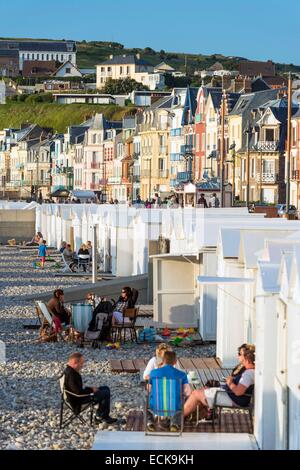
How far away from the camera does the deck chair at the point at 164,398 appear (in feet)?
45.6

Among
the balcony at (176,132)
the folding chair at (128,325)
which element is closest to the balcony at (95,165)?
the balcony at (176,132)

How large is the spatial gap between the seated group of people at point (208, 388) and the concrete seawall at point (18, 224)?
54.9 meters

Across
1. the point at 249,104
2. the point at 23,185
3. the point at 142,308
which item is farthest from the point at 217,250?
the point at 23,185

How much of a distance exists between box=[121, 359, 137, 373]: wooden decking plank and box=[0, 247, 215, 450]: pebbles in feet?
0.75

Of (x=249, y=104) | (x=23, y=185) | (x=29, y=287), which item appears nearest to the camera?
(x=29, y=287)

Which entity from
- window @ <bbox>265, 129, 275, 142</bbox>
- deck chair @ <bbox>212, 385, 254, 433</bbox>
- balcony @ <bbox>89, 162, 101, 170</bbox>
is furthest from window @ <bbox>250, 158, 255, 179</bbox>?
deck chair @ <bbox>212, 385, 254, 433</bbox>

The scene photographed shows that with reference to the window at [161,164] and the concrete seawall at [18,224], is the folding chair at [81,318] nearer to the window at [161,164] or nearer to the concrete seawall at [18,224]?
the concrete seawall at [18,224]

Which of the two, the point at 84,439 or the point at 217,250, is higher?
the point at 217,250

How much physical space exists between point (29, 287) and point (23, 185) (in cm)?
12000

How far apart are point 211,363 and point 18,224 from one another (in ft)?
168

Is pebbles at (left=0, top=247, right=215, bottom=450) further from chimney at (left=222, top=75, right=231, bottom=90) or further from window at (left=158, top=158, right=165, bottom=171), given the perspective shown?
window at (left=158, top=158, right=165, bottom=171)

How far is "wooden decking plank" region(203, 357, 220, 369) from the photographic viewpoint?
1972 centimetres
